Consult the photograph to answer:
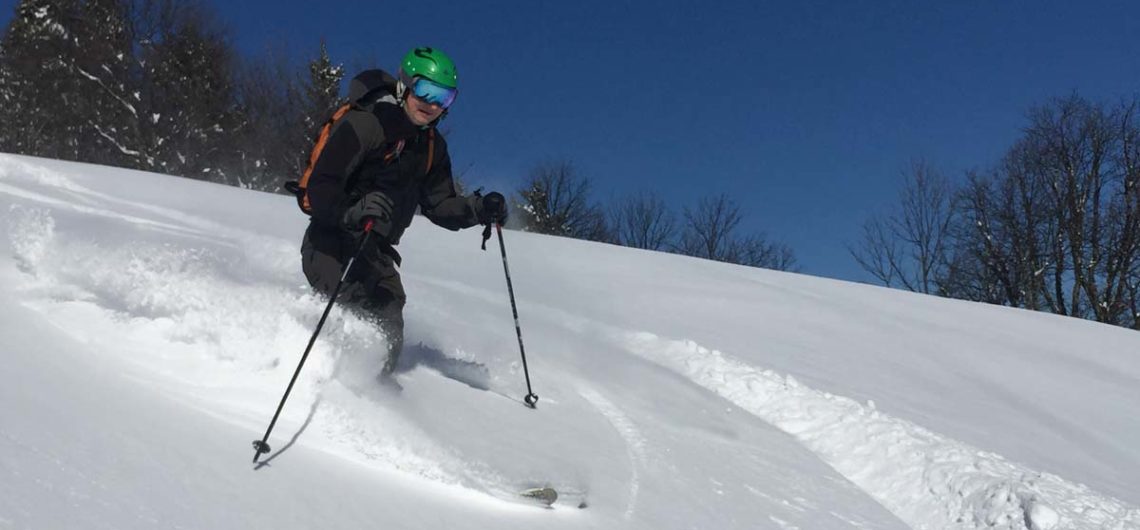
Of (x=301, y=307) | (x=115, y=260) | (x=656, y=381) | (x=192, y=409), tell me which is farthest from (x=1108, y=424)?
(x=115, y=260)

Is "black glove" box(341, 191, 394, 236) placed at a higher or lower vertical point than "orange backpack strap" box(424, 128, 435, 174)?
lower

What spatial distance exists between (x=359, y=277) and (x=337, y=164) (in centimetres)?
71

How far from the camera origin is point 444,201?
4.75m

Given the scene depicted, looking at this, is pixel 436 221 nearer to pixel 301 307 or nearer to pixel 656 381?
pixel 301 307

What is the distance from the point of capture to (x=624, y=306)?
827cm

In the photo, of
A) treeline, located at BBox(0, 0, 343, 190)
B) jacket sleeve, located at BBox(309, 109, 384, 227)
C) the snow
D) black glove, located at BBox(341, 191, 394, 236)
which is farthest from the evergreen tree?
black glove, located at BBox(341, 191, 394, 236)

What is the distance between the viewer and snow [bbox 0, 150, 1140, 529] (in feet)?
8.80

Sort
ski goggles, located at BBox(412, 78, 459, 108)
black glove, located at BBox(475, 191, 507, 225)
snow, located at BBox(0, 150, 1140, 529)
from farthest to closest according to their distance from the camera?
1. black glove, located at BBox(475, 191, 507, 225)
2. ski goggles, located at BBox(412, 78, 459, 108)
3. snow, located at BBox(0, 150, 1140, 529)

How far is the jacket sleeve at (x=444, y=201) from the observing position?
4664 millimetres

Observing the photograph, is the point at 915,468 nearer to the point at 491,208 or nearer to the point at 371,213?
the point at 491,208

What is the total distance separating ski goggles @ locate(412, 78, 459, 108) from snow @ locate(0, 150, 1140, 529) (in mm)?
1217

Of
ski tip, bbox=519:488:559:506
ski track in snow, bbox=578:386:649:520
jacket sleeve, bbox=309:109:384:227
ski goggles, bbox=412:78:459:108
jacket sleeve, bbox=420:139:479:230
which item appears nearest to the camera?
ski tip, bbox=519:488:559:506

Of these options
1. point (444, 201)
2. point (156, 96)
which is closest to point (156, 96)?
point (156, 96)

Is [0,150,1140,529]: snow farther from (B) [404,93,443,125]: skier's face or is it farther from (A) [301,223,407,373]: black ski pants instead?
(B) [404,93,443,125]: skier's face
